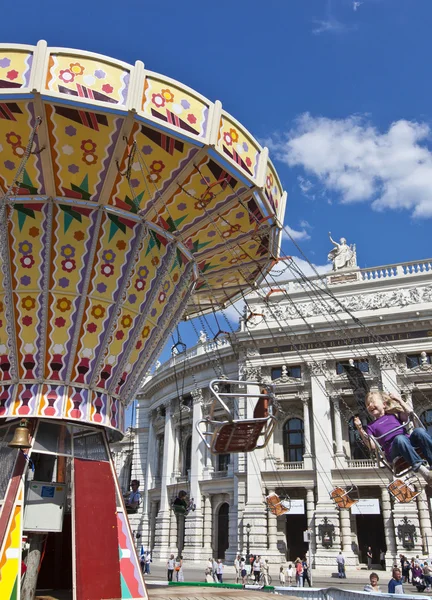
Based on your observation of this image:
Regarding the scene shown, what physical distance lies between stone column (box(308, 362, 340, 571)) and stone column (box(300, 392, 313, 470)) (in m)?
0.50

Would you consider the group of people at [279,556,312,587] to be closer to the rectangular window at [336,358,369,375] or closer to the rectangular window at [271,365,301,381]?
the rectangular window at [271,365,301,381]

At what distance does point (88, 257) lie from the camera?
12.1 m

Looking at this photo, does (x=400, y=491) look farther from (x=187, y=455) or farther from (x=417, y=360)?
(x=187, y=455)

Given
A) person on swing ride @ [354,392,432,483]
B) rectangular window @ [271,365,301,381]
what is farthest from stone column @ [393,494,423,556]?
person on swing ride @ [354,392,432,483]

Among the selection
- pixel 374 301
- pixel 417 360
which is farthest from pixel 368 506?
pixel 374 301

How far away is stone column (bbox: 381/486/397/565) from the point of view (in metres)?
29.4

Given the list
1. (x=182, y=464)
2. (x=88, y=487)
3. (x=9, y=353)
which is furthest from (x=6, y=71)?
(x=182, y=464)

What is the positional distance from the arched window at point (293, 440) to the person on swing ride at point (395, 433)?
2862cm

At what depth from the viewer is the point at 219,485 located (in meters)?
36.5

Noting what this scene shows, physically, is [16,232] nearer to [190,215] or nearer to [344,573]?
[190,215]

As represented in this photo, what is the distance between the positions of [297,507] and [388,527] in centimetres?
508

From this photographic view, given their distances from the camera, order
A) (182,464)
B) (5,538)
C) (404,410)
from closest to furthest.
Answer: (404,410)
(5,538)
(182,464)

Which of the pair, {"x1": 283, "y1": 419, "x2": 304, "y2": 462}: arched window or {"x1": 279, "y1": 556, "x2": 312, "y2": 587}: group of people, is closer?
{"x1": 279, "y1": 556, "x2": 312, "y2": 587}: group of people

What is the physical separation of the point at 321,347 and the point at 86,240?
2565 cm
